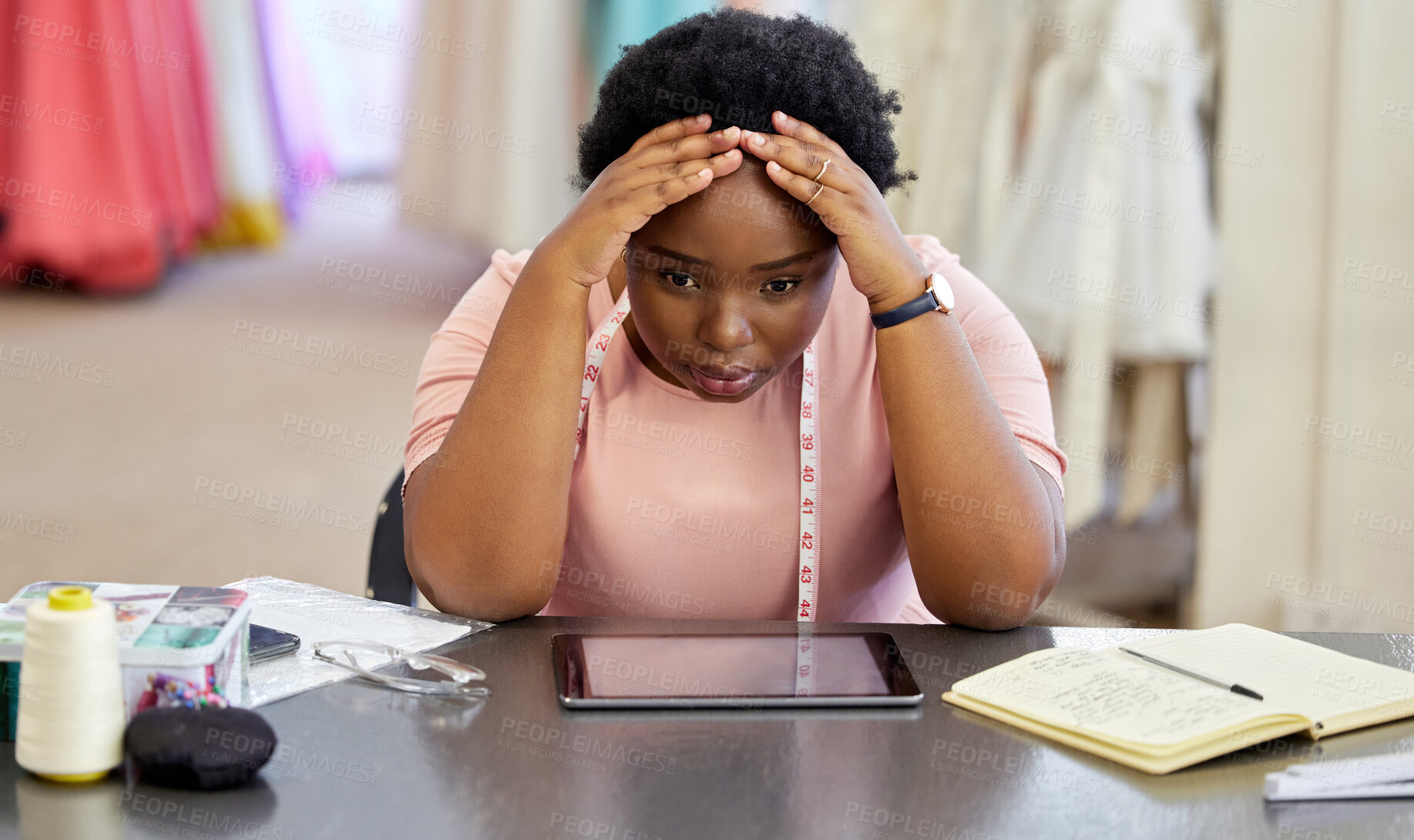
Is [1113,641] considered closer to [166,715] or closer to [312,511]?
[166,715]

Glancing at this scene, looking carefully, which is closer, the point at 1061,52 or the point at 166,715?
the point at 166,715

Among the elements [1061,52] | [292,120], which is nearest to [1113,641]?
[1061,52]

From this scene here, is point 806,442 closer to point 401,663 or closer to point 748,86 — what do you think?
point 748,86

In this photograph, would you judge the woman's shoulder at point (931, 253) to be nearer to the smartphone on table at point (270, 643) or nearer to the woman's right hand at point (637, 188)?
the woman's right hand at point (637, 188)

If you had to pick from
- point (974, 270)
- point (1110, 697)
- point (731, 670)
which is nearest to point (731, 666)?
point (731, 670)

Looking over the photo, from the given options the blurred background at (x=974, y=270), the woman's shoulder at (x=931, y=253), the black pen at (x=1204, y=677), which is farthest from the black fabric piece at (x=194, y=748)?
the blurred background at (x=974, y=270)

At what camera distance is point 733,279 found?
1.38m

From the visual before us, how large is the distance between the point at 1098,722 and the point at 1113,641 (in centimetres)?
27

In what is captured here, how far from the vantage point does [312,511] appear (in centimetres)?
401

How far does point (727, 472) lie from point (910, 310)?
0.31 metres

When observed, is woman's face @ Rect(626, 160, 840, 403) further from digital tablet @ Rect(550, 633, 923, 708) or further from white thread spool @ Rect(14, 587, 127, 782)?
white thread spool @ Rect(14, 587, 127, 782)

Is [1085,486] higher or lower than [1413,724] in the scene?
lower

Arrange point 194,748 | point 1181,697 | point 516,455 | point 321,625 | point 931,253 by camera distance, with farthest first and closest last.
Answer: point 931,253 < point 516,455 < point 321,625 < point 1181,697 < point 194,748

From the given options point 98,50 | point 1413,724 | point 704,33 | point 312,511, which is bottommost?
point 312,511
